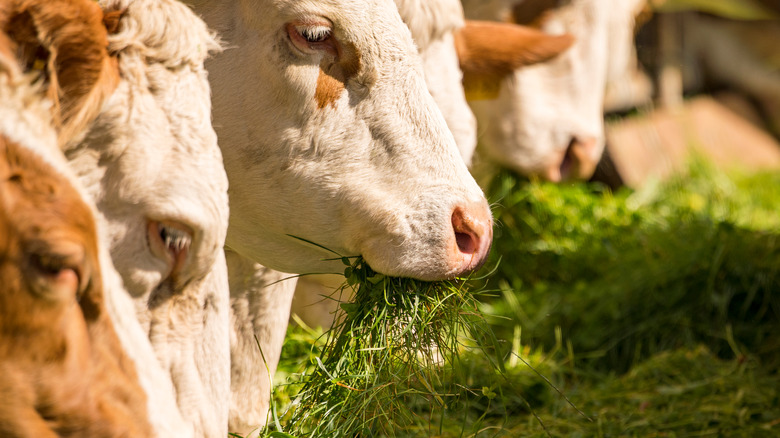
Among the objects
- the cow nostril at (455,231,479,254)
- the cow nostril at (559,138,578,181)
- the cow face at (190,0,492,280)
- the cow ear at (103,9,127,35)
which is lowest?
the cow nostril at (559,138,578,181)

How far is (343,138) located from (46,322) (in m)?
1.00

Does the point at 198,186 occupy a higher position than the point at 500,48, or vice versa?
the point at 198,186

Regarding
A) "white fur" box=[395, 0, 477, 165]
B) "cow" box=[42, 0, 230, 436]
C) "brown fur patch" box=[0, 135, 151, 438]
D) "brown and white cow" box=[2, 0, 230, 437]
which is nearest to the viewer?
"brown fur patch" box=[0, 135, 151, 438]

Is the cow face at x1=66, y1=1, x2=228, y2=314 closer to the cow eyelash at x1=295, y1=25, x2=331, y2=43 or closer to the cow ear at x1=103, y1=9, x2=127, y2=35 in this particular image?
the cow ear at x1=103, y1=9, x2=127, y2=35

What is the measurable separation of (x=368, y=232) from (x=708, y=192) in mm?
5690

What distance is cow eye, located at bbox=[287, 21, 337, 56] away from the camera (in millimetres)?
2264

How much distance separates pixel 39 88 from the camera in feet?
5.24

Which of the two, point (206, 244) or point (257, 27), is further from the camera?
point (257, 27)

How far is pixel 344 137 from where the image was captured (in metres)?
2.30

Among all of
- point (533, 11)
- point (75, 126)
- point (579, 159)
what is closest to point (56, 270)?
point (75, 126)

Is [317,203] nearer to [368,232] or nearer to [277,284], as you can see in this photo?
[368,232]

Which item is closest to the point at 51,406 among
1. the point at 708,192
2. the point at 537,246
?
the point at 537,246

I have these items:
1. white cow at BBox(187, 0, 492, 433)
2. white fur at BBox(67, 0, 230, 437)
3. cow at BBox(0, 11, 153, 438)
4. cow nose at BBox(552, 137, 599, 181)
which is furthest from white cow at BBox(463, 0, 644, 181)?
cow at BBox(0, 11, 153, 438)

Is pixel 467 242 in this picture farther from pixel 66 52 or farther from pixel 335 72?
pixel 66 52
